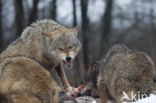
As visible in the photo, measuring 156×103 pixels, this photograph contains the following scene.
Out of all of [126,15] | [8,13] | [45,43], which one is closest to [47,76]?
[45,43]

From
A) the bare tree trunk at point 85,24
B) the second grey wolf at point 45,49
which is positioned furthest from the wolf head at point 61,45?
the bare tree trunk at point 85,24

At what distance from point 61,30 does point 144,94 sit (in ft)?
11.0

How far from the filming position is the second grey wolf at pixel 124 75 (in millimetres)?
7246

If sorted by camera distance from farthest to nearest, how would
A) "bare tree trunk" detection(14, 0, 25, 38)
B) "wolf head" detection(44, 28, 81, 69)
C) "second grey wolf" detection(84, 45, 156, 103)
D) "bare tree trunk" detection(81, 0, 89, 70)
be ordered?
"bare tree trunk" detection(14, 0, 25, 38), "bare tree trunk" detection(81, 0, 89, 70), "wolf head" detection(44, 28, 81, 69), "second grey wolf" detection(84, 45, 156, 103)

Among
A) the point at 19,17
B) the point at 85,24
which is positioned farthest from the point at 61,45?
the point at 19,17

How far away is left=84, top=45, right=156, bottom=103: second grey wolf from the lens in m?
7.25

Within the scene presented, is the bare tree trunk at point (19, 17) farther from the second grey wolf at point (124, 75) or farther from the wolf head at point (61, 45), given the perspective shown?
the second grey wolf at point (124, 75)

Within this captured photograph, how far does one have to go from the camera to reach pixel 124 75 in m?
7.45

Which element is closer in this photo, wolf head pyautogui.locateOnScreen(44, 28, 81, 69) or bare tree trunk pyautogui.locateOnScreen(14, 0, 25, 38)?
wolf head pyautogui.locateOnScreen(44, 28, 81, 69)

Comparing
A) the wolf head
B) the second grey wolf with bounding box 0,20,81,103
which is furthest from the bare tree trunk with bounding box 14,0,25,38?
the wolf head

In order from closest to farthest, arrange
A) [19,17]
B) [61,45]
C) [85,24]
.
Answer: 1. [61,45]
2. [85,24]
3. [19,17]

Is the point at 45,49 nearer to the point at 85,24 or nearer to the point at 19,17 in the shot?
the point at 85,24

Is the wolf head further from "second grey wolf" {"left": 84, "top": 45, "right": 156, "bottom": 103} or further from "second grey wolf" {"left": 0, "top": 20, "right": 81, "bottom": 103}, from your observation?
"second grey wolf" {"left": 84, "top": 45, "right": 156, "bottom": 103}

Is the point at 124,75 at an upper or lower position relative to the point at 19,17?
lower
